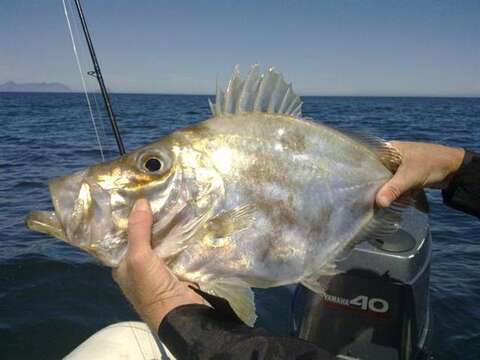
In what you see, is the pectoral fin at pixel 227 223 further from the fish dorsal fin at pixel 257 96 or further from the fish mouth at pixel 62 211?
the fish mouth at pixel 62 211

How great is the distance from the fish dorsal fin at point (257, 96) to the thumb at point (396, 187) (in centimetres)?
70

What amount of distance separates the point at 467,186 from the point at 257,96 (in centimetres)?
177

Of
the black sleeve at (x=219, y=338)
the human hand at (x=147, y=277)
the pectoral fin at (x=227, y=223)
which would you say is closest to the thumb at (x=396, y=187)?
the pectoral fin at (x=227, y=223)

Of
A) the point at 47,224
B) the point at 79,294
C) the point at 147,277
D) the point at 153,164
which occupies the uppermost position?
the point at 153,164

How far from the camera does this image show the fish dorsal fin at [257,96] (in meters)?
2.40

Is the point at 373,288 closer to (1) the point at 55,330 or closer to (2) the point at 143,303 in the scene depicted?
(2) the point at 143,303

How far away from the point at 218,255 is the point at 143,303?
0.50 meters

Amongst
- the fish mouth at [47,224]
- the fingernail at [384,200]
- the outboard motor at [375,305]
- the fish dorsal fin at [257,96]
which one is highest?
the fish dorsal fin at [257,96]

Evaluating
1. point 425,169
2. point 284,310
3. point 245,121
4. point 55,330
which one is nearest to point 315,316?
point 425,169

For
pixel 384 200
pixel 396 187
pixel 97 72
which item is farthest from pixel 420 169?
pixel 97 72

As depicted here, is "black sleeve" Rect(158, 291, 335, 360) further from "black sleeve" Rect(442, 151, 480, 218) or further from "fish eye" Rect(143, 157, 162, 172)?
"black sleeve" Rect(442, 151, 480, 218)

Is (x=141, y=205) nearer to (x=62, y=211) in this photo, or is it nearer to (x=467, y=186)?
(x=62, y=211)

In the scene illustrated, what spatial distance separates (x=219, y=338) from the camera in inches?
80.8

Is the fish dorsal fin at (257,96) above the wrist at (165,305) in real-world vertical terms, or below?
above
